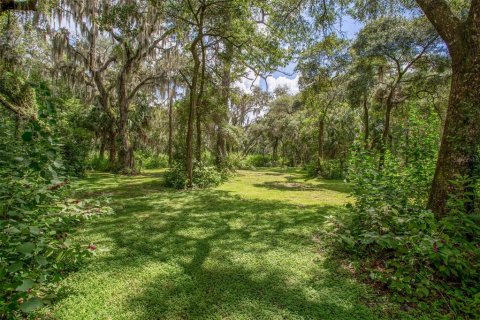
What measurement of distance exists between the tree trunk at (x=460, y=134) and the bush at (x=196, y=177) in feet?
24.5

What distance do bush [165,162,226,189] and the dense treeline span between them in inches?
2.5

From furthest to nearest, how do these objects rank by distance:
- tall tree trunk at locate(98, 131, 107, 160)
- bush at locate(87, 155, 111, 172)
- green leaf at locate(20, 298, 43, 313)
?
tall tree trunk at locate(98, 131, 107, 160) < bush at locate(87, 155, 111, 172) < green leaf at locate(20, 298, 43, 313)

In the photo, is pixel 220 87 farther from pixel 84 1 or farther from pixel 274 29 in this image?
pixel 84 1

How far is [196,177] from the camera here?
9695 millimetres

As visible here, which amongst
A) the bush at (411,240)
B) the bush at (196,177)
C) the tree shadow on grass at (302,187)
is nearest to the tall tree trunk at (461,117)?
the bush at (411,240)

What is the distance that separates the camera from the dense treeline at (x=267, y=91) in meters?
2.25

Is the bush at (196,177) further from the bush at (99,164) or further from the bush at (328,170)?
the bush at (328,170)

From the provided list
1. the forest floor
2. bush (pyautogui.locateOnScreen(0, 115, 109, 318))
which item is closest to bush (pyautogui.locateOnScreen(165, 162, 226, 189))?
the forest floor

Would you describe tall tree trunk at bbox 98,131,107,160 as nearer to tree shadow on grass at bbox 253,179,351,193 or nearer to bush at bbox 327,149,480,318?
tree shadow on grass at bbox 253,179,351,193

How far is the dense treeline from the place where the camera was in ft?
7.38

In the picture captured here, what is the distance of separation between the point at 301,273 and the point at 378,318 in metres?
0.98

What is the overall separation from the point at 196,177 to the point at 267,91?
544 cm

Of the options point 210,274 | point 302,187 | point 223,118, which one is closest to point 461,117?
point 210,274

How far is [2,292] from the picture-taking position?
1741 mm
